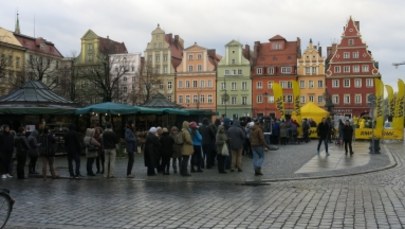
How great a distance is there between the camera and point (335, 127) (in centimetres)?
3762

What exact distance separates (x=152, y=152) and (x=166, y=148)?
1.89 feet

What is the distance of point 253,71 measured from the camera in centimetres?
8294

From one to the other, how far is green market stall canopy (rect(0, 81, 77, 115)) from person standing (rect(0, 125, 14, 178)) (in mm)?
7823

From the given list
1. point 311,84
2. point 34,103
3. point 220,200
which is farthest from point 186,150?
point 311,84

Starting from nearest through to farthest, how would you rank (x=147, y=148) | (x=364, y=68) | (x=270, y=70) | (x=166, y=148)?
(x=147, y=148) < (x=166, y=148) < (x=364, y=68) < (x=270, y=70)

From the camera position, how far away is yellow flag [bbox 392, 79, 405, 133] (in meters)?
34.5

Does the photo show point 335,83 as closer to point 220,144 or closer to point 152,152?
point 220,144

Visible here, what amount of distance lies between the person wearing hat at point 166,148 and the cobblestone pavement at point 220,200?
481 mm

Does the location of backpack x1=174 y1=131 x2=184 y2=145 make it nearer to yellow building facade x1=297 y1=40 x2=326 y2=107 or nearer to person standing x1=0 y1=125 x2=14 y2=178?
person standing x1=0 y1=125 x2=14 y2=178

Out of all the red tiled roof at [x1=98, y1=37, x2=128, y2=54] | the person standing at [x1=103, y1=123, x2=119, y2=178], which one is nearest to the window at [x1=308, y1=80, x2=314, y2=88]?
the red tiled roof at [x1=98, y1=37, x2=128, y2=54]

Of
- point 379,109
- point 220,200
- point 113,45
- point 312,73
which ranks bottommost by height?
point 220,200

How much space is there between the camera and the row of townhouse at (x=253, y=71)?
77250 millimetres

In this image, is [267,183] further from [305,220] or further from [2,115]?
[2,115]

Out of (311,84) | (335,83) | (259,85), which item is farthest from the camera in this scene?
(259,85)
